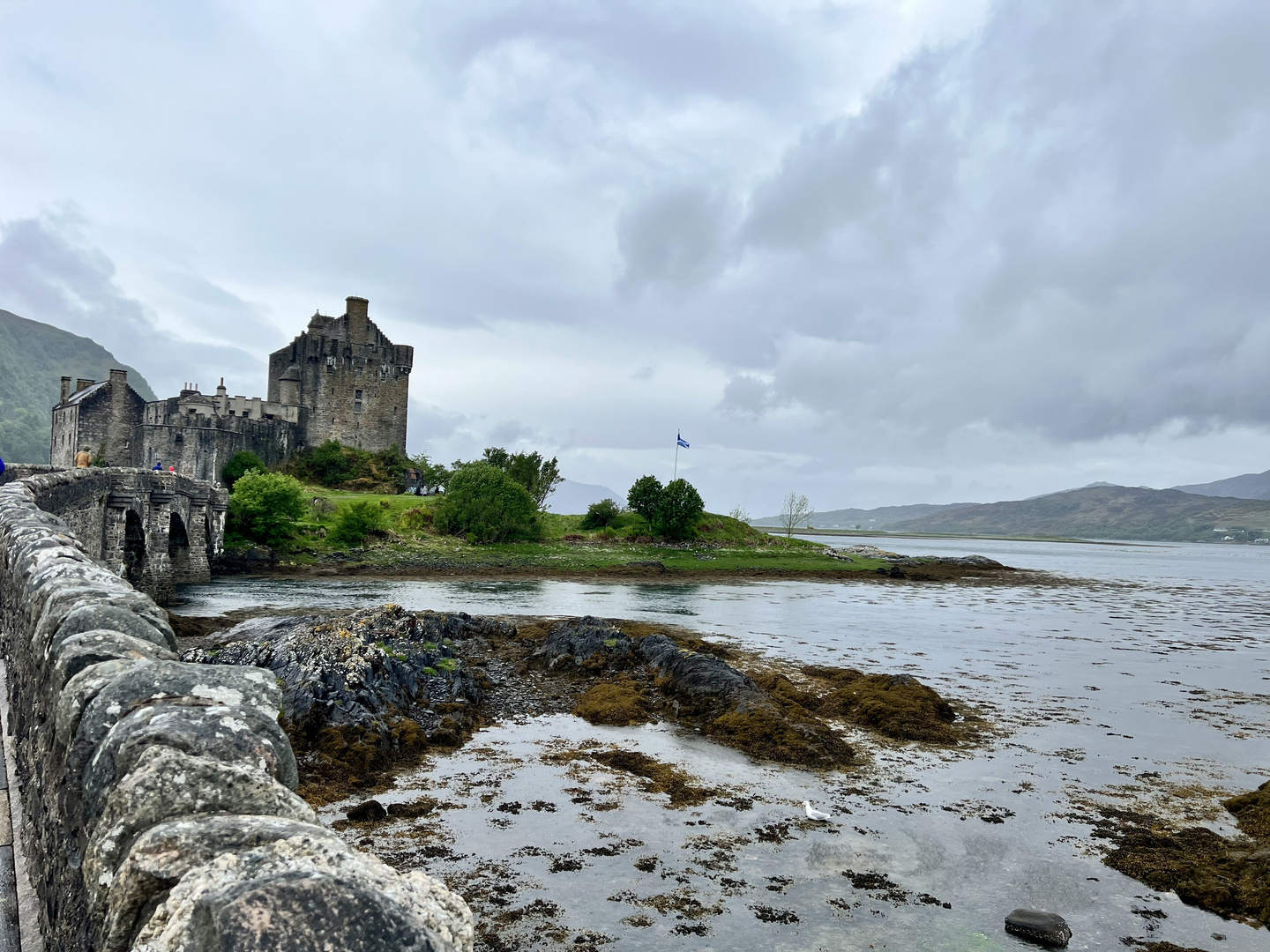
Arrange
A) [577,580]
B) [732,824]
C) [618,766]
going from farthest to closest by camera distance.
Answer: [577,580]
[618,766]
[732,824]

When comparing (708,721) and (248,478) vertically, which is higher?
(248,478)

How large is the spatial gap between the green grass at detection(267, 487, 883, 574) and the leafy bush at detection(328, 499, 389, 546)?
2.89 ft

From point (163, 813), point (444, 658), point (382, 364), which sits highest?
point (382, 364)

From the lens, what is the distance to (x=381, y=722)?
13375 millimetres

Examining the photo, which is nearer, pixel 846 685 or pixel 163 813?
pixel 163 813

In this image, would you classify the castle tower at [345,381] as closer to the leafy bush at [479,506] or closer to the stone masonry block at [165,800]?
the leafy bush at [479,506]

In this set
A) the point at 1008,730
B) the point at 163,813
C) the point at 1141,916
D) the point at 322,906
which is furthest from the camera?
the point at 1008,730

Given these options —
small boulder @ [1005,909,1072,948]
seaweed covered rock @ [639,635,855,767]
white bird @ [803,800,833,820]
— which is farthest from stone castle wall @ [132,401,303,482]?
small boulder @ [1005,909,1072,948]

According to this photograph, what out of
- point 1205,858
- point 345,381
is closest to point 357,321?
point 345,381

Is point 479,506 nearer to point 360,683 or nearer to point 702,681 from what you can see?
point 702,681

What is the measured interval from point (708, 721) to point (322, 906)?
14.0 metres

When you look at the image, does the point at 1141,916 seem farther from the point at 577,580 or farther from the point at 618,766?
the point at 577,580

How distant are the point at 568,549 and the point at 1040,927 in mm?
60121

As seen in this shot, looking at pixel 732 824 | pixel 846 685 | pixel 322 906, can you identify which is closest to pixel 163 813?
pixel 322 906
